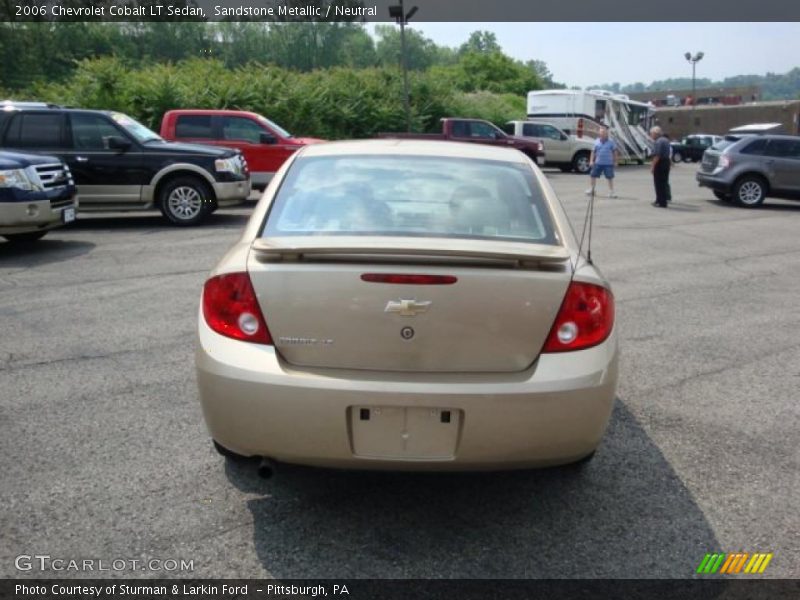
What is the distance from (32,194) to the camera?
9.18 meters

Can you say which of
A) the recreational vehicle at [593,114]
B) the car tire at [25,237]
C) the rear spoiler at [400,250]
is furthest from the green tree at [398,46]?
the rear spoiler at [400,250]

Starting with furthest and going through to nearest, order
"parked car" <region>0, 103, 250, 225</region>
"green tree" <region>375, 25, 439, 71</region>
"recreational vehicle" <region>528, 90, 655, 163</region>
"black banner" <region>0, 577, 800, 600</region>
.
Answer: "green tree" <region>375, 25, 439, 71</region> < "recreational vehicle" <region>528, 90, 655, 163</region> < "parked car" <region>0, 103, 250, 225</region> < "black banner" <region>0, 577, 800, 600</region>

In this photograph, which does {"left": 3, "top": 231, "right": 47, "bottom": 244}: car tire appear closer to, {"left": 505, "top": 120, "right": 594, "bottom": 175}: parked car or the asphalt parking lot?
the asphalt parking lot

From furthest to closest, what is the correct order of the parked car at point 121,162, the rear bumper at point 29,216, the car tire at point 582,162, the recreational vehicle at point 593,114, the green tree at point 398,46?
the green tree at point 398,46, the recreational vehicle at point 593,114, the car tire at point 582,162, the parked car at point 121,162, the rear bumper at point 29,216

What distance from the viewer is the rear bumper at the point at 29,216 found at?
29.6ft

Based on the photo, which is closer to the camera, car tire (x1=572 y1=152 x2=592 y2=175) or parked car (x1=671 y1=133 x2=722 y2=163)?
car tire (x1=572 y1=152 x2=592 y2=175)

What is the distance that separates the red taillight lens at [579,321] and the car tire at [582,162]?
88.8ft

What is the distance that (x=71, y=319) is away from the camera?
638 cm

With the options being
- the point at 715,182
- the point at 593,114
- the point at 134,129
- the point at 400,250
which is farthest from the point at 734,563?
the point at 593,114

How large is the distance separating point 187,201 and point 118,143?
4.54 feet

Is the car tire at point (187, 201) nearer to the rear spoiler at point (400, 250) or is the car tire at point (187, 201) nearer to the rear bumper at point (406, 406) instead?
the rear spoiler at point (400, 250)

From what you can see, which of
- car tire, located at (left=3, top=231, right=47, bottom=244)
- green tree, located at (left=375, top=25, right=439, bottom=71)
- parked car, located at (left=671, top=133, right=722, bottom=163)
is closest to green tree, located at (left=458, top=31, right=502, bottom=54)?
green tree, located at (left=375, top=25, right=439, bottom=71)

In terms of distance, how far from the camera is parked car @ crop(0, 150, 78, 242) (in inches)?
356

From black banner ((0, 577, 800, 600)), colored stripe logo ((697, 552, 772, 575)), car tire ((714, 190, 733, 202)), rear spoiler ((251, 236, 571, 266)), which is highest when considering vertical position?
rear spoiler ((251, 236, 571, 266))
